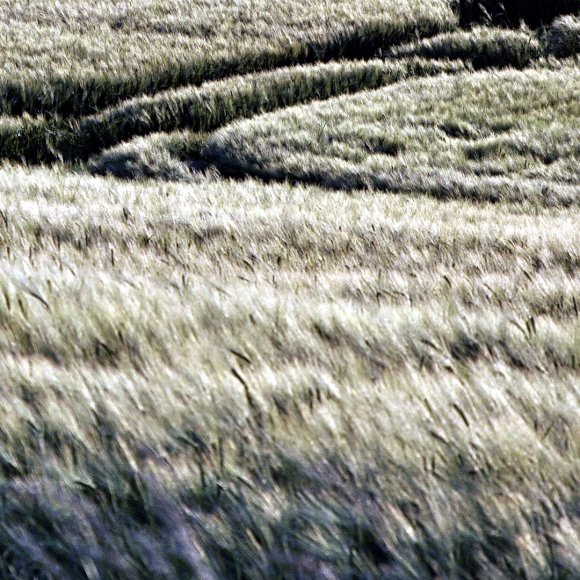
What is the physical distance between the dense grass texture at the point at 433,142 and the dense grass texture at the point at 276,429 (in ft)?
26.8

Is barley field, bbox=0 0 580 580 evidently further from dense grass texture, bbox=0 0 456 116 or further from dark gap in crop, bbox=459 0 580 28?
dark gap in crop, bbox=459 0 580 28

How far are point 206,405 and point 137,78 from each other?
580 inches

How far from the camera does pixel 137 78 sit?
1619 cm

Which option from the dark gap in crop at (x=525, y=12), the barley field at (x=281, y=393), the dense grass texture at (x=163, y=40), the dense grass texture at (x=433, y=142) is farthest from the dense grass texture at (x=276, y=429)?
the dark gap in crop at (x=525, y=12)

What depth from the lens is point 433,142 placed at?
13156mm

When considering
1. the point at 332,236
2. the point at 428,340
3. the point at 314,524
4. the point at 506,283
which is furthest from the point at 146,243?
the point at 314,524

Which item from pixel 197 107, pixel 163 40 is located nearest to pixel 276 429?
pixel 197 107

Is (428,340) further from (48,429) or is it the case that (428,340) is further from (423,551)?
(48,429)

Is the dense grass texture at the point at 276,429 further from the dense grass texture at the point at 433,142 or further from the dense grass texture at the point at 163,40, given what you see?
the dense grass texture at the point at 163,40

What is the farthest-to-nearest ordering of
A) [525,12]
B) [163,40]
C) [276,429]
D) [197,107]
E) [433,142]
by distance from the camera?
[525,12], [163,40], [197,107], [433,142], [276,429]

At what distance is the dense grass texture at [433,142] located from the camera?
1164 centimetres

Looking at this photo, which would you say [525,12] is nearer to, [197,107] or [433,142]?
[433,142]

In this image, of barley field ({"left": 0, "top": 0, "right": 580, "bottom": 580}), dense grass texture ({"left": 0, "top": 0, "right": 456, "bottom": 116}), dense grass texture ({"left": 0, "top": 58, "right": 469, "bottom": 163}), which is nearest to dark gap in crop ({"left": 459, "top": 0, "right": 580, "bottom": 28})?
dense grass texture ({"left": 0, "top": 0, "right": 456, "bottom": 116})

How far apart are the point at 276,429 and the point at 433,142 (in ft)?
37.6
